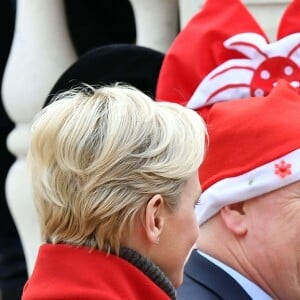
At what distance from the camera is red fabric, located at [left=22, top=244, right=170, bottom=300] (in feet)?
4.60

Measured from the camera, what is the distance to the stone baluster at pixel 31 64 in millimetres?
2738

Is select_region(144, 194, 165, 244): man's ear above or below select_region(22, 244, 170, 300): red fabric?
above

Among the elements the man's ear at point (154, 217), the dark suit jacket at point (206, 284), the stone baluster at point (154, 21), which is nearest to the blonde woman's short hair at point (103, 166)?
the man's ear at point (154, 217)

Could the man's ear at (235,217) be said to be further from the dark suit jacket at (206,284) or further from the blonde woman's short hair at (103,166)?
the blonde woman's short hair at (103,166)

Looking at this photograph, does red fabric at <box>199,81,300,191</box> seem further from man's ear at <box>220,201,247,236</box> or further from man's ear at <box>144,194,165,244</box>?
man's ear at <box>144,194,165,244</box>

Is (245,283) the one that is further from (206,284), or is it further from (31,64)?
(31,64)

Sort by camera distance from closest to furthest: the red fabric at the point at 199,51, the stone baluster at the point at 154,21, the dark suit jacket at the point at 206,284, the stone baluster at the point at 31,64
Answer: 1. the dark suit jacket at the point at 206,284
2. the red fabric at the point at 199,51
3. the stone baluster at the point at 154,21
4. the stone baluster at the point at 31,64

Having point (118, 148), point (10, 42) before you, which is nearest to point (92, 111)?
point (118, 148)

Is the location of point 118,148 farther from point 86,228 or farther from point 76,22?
point 76,22

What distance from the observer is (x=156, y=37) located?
2611 millimetres

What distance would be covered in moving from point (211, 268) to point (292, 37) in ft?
1.65

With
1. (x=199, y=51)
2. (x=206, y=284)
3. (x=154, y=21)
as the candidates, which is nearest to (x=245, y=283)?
(x=206, y=284)

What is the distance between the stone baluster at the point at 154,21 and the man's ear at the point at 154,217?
1190mm

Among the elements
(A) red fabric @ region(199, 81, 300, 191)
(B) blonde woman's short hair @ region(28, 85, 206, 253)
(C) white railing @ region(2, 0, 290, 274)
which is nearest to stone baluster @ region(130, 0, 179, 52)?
(C) white railing @ region(2, 0, 290, 274)
